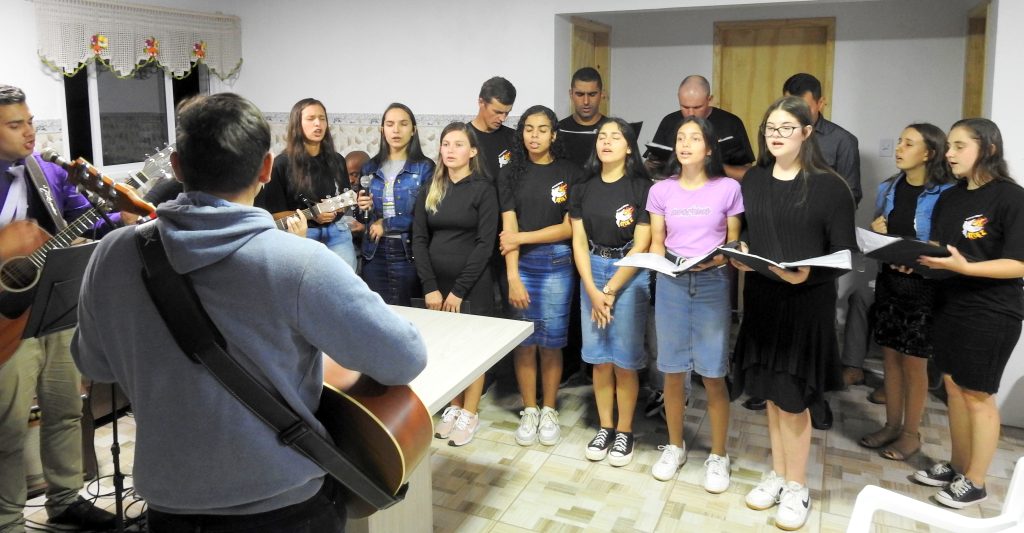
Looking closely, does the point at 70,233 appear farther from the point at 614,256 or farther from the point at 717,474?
the point at 717,474

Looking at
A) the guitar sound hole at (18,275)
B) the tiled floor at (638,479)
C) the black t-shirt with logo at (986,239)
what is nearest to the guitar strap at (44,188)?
the guitar sound hole at (18,275)

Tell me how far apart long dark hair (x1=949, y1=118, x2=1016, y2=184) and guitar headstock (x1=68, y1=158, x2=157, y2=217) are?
2.64m

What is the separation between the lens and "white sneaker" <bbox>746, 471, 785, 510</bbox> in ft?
9.33

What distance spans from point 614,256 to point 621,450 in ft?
2.63

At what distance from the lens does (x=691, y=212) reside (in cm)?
288

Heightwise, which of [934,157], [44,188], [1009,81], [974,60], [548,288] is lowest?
[548,288]

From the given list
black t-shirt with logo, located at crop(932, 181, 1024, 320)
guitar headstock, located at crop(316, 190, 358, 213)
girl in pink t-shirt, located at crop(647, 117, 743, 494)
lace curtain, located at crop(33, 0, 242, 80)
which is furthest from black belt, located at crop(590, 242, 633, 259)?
lace curtain, located at crop(33, 0, 242, 80)

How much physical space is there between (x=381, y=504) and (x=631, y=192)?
77.2 inches

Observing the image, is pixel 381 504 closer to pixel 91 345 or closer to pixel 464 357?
pixel 91 345

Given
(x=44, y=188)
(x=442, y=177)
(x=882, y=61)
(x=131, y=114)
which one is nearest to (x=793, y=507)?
(x=442, y=177)

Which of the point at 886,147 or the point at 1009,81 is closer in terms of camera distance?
the point at 1009,81

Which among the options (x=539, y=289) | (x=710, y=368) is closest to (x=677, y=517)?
(x=710, y=368)

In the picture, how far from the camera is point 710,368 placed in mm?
2932

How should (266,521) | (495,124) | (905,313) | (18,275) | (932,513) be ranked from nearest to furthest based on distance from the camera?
(266,521) < (932,513) < (18,275) < (905,313) < (495,124)
